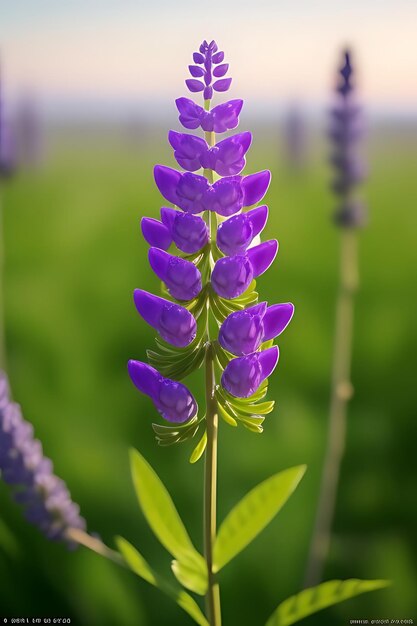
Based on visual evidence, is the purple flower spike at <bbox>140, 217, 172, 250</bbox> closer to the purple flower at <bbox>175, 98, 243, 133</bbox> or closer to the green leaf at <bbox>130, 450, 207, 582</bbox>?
the purple flower at <bbox>175, 98, 243, 133</bbox>

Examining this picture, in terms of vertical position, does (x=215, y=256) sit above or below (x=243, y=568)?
above

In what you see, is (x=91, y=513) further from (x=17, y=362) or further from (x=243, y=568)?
(x=17, y=362)

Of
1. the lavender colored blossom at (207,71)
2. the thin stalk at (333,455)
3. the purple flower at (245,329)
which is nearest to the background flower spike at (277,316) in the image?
the purple flower at (245,329)

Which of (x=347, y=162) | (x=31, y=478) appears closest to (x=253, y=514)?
(x=31, y=478)

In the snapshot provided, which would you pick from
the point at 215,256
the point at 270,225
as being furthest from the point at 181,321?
the point at 270,225

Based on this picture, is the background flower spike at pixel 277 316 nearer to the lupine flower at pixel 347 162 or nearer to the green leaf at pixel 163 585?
the green leaf at pixel 163 585

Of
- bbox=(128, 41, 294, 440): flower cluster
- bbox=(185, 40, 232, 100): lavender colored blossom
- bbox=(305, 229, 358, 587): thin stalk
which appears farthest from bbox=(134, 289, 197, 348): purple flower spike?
bbox=(305, 229, 358, 587): thin stalk

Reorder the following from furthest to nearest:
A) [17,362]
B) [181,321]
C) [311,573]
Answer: [17,362] → [311,573] → [181,321]
